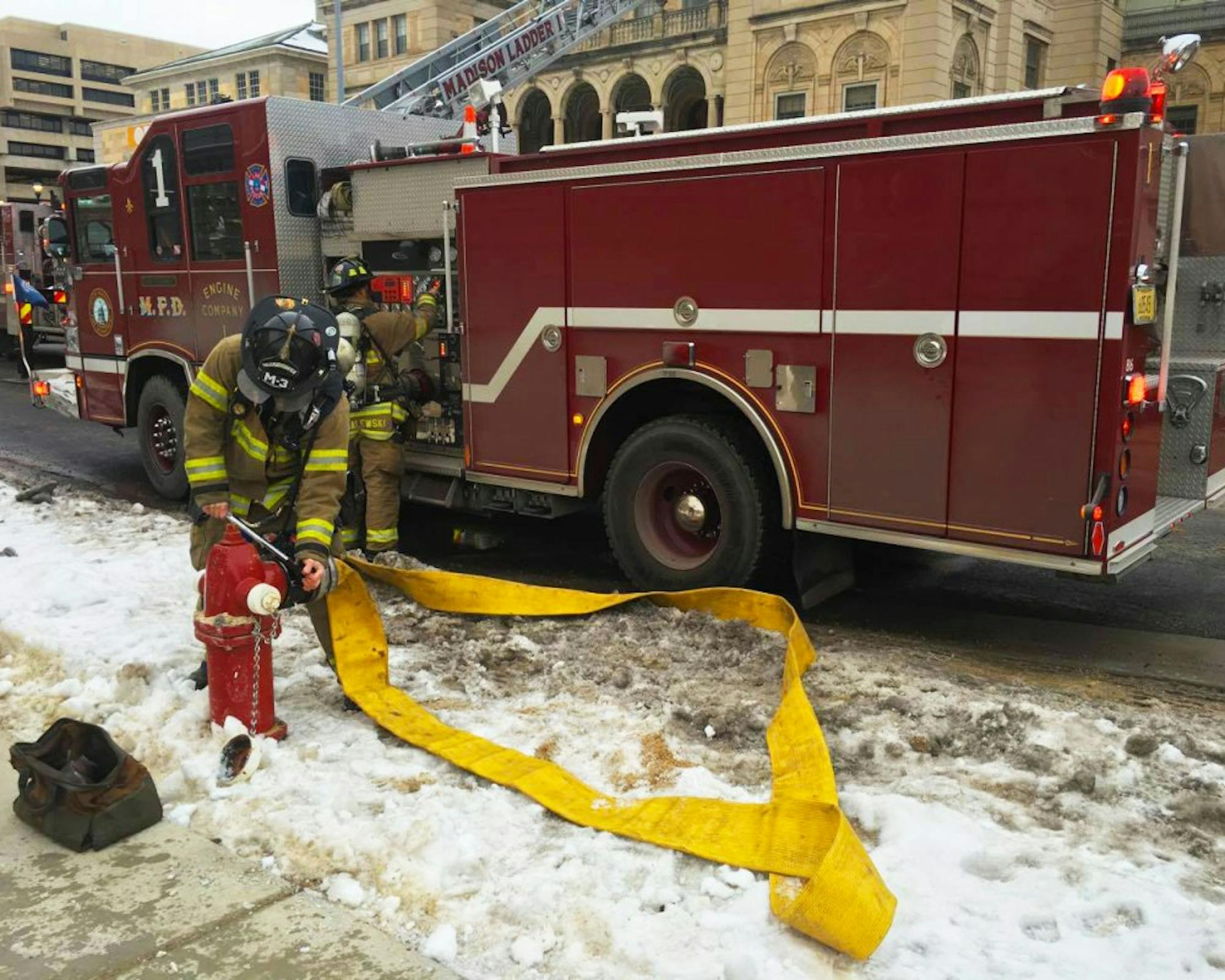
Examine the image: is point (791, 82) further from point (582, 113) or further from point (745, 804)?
point (745, 804)

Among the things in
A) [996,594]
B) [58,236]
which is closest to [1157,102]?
[996,594]

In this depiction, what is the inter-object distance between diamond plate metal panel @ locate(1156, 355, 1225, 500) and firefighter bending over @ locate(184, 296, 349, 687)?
362 cm

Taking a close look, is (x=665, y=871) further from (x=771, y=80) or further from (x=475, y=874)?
(x=771, y=80)

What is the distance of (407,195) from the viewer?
6.84 m

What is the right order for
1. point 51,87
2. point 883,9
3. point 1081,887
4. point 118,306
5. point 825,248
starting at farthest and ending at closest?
point 51,87 → point 883,9 → point 118,306 → point 825,248 → point 1081,887

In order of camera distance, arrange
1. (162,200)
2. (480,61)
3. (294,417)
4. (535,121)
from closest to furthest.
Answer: (294,417) → (162,200) → (480,61) → (535,121)

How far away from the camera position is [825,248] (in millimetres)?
5012

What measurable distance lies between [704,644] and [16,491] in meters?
6.29

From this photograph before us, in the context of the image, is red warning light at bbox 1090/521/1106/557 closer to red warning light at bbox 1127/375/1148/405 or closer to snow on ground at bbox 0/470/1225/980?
red warning light at bbox 1127/375/1148/405

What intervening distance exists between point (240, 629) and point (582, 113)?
4041 centimetres

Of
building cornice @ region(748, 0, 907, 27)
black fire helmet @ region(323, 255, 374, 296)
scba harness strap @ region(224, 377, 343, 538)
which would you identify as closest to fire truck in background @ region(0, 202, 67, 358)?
black fire helmet @ region(323, 255, 374, 296)

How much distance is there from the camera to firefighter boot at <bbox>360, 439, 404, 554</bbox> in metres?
6.93

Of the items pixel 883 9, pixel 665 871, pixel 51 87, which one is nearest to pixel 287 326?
pixel 665 871

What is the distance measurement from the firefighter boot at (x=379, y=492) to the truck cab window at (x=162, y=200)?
248cm
